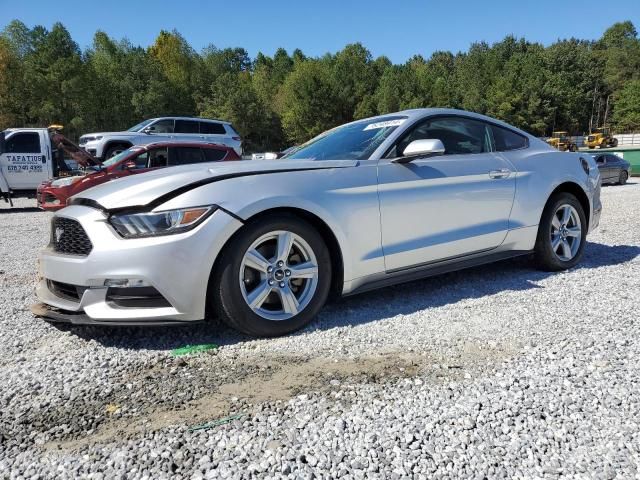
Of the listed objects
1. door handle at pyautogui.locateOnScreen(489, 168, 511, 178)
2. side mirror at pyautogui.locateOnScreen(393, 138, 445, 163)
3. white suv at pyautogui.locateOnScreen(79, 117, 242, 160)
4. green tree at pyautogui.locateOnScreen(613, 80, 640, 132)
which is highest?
green tree at pyautogui.locateOnScreen(613, 80, 640, 132)

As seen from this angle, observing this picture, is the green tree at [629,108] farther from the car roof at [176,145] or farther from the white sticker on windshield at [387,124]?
the white sticker on windshield at [387,124]

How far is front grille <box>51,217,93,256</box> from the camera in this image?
9.21ft

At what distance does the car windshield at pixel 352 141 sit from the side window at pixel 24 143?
10.8m

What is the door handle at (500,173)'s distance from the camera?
157 inches

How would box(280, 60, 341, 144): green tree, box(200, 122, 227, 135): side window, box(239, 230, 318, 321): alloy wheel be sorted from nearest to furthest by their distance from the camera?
box(239, 230, 318, 321): alloy wheel < box(200, 122, 227, 135): side window < box(280, 60, 341, 144): green tree

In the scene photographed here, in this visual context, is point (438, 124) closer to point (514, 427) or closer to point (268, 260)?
point (268, 260)

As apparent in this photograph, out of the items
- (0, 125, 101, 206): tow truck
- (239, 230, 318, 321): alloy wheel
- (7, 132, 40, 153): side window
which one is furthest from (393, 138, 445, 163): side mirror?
(7, 132, 40, 153): side window

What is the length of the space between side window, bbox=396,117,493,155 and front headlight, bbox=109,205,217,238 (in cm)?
176

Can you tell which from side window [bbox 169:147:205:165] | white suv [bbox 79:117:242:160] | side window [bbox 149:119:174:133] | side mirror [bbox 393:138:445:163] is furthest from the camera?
side window [bbox 149:119:174:133]

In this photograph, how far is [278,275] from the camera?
2.98 metres

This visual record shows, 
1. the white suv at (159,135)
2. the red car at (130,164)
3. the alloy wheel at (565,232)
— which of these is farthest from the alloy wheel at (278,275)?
the white suv at (159,135)

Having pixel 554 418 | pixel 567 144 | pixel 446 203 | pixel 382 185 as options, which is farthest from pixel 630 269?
pixel 567 144

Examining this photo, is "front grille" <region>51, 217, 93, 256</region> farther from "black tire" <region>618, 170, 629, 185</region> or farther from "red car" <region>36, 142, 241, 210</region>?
"black tire" <region>618, 170, 629, 185</region>

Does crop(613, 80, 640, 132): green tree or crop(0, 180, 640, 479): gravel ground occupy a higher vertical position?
crop(613, 80, 640, 132): green tree
